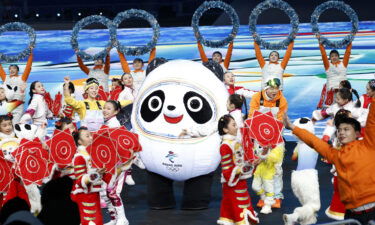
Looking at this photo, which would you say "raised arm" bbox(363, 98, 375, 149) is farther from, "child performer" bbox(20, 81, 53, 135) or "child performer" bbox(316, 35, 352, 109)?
"child performer" bbox(316, 35, 352, 109)

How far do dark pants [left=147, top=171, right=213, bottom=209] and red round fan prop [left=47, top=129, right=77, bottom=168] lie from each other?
3.55 ft

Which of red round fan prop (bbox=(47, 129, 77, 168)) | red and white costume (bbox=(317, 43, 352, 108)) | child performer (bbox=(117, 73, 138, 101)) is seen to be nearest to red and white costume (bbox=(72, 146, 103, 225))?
red round fan prop (bbox=(47, 129, 77, 168))

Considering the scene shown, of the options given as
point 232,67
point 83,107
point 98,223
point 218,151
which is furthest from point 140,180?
point 232,67

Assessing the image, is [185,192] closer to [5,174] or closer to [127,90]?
[5,174]

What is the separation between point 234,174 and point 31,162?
1.89 meters

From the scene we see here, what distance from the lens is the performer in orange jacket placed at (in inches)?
215

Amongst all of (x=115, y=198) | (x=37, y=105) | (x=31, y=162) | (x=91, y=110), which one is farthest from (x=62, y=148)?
(x=37, y=105)

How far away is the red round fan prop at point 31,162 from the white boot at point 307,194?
2.33 meters

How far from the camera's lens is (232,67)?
52.2ft

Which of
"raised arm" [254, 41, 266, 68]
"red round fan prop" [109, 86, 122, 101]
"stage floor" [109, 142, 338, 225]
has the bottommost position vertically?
"stage floor" [109, 142, 338, 225]

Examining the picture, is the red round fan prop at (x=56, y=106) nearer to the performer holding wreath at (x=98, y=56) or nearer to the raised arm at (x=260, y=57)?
the performer holding wreath at (x=98, y=56)

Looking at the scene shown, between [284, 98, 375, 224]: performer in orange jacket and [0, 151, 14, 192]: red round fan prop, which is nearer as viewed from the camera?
[284, 98, 375, 224]: performer in orange jacket

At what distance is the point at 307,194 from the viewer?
6523 mm

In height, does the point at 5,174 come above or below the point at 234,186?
above
